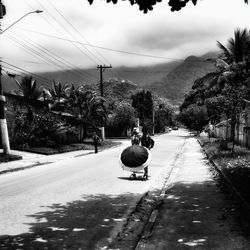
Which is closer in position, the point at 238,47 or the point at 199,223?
the point at 199,223

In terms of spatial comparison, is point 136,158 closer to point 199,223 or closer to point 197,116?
point 199,223

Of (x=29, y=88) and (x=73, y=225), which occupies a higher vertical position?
(x=29, y=88)

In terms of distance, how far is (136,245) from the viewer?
5.81 m

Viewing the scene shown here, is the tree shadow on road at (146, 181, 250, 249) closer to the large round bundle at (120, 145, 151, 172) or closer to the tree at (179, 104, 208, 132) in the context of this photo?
the large round bundle at (120, 145, 151, 172)

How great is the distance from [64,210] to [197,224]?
9.63ft

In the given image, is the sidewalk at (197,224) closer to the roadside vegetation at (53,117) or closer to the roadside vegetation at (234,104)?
the roadside vegetation at (234,104)

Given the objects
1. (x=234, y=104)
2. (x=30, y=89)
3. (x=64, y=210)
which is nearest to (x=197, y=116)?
(x=30, y=89)

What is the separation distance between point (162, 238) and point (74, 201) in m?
3.62

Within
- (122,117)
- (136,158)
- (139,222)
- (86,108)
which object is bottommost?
(139,222)

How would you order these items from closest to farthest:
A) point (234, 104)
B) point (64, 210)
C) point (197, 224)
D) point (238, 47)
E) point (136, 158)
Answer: point (197, 224), point (64, 210), point (136, 158), point (234, 104), point (238, 47)

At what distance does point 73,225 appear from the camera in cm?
691

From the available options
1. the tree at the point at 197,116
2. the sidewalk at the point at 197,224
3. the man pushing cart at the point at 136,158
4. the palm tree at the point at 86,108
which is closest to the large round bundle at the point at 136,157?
the man pushing cart at the point at 136,158

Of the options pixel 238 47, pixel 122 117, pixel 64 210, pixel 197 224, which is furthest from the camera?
pixel 122 117

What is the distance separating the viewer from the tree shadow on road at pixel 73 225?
5.82 m
